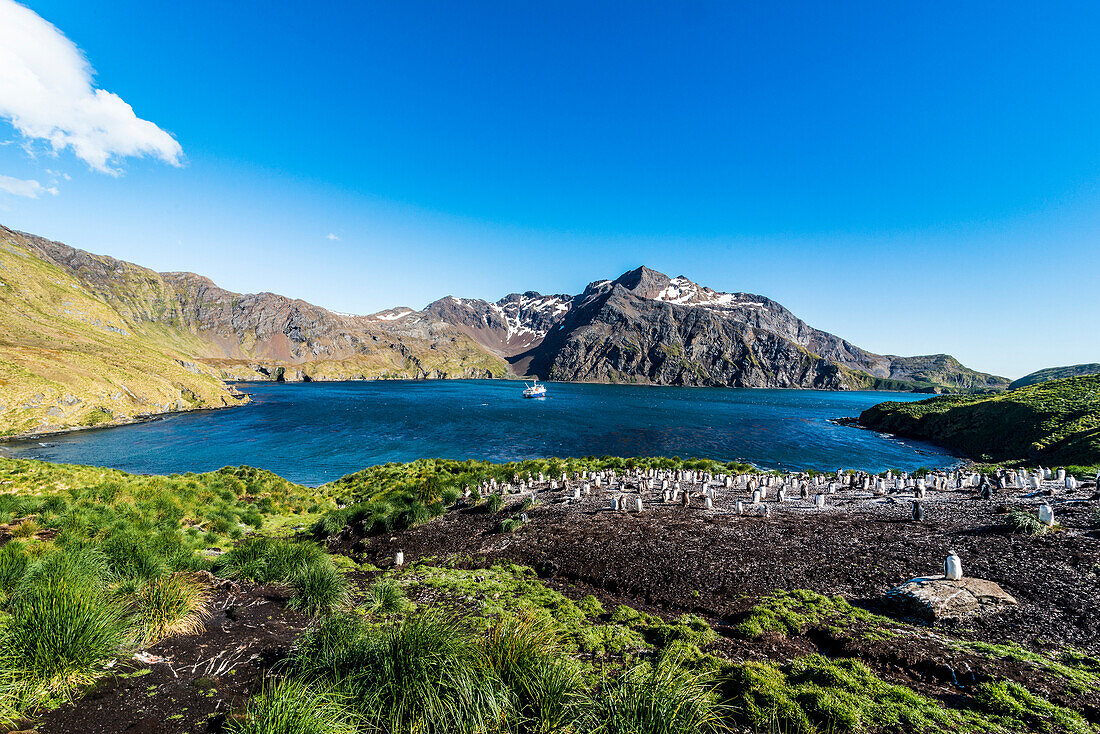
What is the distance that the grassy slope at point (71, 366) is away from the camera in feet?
202

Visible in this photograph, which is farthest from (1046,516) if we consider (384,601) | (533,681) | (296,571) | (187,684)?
(296,571)

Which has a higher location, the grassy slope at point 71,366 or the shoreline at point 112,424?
the grassy slope at point 71,366

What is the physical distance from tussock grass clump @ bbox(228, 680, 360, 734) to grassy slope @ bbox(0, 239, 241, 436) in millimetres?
87611

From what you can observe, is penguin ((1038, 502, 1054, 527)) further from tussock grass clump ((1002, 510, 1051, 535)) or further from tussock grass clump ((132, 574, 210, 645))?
tussock grass clump ((132, 574, 210, 645))

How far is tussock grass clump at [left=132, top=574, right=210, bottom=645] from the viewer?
625 centimetres

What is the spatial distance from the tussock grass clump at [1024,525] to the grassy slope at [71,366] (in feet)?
323

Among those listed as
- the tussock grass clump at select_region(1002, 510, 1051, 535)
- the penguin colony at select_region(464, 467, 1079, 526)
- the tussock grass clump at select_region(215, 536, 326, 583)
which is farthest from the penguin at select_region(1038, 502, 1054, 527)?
the tussock grass clump at select_region(215, 536, 326, 583)

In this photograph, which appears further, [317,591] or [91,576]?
[317,591]

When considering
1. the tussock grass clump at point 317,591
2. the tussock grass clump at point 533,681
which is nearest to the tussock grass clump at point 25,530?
the tussock grass clump at point 317,591

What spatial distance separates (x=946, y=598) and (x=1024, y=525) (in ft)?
24.9

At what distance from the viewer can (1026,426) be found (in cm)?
4981

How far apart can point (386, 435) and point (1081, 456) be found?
79.1 metres

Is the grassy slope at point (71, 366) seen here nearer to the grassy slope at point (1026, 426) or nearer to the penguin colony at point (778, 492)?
the penguin colony at point (778, 492)

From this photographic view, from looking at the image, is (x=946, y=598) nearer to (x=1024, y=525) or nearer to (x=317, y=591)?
(x=1024, y=525)
